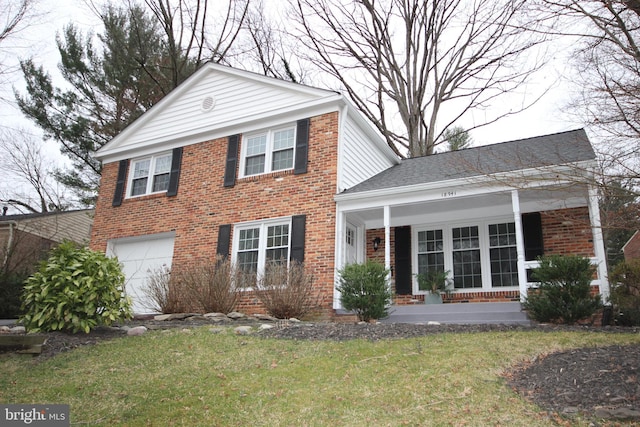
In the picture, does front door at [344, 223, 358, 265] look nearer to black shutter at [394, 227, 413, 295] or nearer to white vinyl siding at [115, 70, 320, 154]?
Answer: black shutter at [394, 227, 413, 295]

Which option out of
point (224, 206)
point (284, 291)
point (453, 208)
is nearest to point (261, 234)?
point (224, 206)

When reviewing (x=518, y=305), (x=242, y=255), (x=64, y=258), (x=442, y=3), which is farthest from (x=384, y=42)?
(x=64, y=258)

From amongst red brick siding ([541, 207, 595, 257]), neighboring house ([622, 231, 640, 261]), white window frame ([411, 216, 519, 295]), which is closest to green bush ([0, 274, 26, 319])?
white window frame ([411, 216, 519, 295])

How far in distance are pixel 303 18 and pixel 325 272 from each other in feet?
46.8

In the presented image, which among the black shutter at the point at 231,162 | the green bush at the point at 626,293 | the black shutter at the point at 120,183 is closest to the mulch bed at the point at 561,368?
the green bush at the point at 626,293

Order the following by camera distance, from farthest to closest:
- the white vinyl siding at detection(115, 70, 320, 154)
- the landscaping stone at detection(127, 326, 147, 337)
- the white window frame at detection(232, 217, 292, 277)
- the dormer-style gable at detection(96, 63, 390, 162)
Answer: the white vinyl siding at detection(115, 70, 320, 154)
the dormer-style gable at detection(96, 63, 390, 162)
the white window frame at detection(232, 217, 292, 277)
the landscaping stone at detection(127, 326, 147, 337)

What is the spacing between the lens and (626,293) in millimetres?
7578

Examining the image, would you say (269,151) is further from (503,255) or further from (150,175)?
(503,255)

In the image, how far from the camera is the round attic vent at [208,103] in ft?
43.5

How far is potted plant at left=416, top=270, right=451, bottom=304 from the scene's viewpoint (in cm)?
1090

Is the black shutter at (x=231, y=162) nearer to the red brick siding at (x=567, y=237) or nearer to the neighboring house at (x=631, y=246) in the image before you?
the red brick siding at (x=567, y=237)

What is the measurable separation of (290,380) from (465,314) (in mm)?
4699

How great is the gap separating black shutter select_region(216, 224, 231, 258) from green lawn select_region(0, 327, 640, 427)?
470 centimetres

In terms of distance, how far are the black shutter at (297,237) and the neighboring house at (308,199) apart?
1.2 inches
